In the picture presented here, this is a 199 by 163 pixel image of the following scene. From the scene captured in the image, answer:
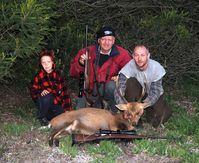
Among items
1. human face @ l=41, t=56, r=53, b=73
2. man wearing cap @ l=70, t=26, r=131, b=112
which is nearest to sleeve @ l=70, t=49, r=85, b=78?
man wearing cap @ l=70, t=26, r=131, b=112

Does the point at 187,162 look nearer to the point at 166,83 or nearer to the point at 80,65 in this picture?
the point at 80,65

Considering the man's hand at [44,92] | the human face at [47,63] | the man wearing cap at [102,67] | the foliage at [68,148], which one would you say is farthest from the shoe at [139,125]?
the human face at [47,63]

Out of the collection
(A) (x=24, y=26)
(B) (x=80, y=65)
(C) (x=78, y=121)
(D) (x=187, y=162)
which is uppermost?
(A) (x=24, y=26)

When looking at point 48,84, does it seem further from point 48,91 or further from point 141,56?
point 141,56

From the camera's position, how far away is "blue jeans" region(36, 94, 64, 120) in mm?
7975

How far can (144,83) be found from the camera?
7.91 metres

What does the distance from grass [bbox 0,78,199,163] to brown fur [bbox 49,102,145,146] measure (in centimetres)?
15

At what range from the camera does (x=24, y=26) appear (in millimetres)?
7246

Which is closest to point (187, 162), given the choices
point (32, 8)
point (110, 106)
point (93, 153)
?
point (93, 153)

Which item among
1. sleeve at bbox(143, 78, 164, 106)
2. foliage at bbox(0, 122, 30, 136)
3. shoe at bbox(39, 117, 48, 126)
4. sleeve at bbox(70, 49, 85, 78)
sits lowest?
foliage at bbox(0, 122, 30, 136)

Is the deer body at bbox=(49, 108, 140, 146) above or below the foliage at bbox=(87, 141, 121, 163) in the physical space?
above

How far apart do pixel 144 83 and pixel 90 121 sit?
125cm

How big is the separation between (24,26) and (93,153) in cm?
223

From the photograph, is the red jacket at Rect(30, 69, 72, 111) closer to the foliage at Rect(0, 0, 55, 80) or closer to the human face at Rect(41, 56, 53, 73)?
the human face at Rect(41, 56, 53, 73)
